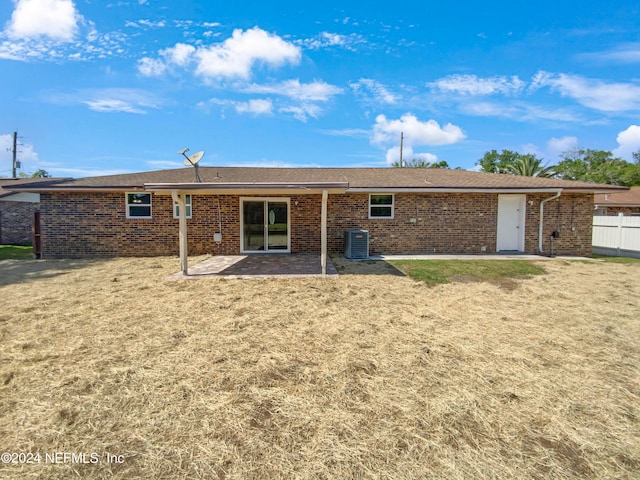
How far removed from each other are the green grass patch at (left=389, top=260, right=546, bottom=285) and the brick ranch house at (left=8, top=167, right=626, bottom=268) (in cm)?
215

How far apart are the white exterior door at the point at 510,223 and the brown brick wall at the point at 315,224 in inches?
9.5

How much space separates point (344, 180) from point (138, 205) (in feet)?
24.7

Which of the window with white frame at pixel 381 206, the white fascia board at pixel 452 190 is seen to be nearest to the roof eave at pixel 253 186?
the white fascia board at pixel 452 190

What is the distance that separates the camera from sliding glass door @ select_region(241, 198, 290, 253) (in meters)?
12.4

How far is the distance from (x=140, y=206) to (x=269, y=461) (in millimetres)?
11824

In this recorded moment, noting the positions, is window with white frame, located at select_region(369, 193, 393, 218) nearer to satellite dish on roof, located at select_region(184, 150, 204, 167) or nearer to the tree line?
satellite dish on roof, located at select_region(184, 150, 204, 167)

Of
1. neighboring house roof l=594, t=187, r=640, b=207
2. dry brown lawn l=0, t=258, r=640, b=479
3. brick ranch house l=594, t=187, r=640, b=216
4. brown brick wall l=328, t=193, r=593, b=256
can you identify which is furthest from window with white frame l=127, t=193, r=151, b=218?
neighboring house roof l=594, t=187, r=640, b=207

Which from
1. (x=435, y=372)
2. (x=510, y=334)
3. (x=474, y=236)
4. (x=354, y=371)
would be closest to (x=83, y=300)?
(x=354, y=371)

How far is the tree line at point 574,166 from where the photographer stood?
32656mm

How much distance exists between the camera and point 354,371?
3.62 metres

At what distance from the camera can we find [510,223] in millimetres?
12727

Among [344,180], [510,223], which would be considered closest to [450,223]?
[510,223]

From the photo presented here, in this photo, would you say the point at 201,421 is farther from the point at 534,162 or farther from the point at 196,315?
the point at 534,162

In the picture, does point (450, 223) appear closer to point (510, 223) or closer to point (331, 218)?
point (510, 223)
